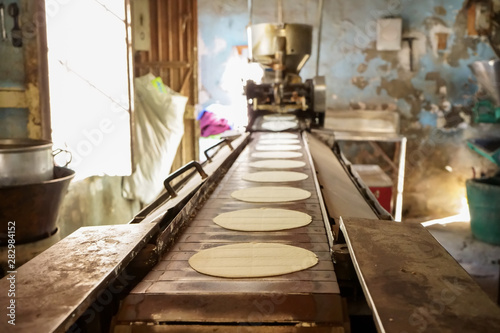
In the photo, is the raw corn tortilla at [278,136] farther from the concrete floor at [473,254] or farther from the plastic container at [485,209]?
the plastic container at [485,209]

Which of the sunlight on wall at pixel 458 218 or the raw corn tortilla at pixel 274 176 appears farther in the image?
the sunlight on wall at pixel 458 218

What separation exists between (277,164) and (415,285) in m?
2.21

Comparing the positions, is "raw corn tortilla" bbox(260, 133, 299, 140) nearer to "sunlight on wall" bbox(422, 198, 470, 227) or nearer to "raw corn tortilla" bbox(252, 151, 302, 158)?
"raw corn tortilla" bbox(252, 151, 302, 158)

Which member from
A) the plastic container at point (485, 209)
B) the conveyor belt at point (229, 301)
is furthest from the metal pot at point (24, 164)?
the plastic container at point (485, 209)

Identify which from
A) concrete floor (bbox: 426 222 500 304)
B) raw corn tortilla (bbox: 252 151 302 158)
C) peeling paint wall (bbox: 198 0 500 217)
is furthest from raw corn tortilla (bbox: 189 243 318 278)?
peeling paint wall (bbox: 198 0 500 217)

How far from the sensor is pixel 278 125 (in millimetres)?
4934

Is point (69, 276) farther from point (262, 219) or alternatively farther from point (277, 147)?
point (277, 147)

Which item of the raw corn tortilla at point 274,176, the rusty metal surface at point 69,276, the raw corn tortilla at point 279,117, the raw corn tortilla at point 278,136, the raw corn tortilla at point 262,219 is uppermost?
the raw corn tortilla at point 279,117

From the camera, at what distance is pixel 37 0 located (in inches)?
138

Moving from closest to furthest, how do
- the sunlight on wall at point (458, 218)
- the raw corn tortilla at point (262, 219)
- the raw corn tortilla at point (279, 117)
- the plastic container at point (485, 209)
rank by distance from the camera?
the raw corn tortilla at point (262, 219) < the raw corn tortilla at point (279, 117) < the plastic container at point (485, 209) < the sunlight on wall at point (458, 218)

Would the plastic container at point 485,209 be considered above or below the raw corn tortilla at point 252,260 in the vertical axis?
below

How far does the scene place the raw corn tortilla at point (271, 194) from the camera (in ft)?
7.48

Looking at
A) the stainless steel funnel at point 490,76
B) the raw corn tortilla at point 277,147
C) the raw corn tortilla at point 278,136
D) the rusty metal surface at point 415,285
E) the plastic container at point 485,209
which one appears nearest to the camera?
the rusty metal surface at point 415,285

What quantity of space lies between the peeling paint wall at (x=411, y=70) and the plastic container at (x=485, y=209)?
4.60 feet
